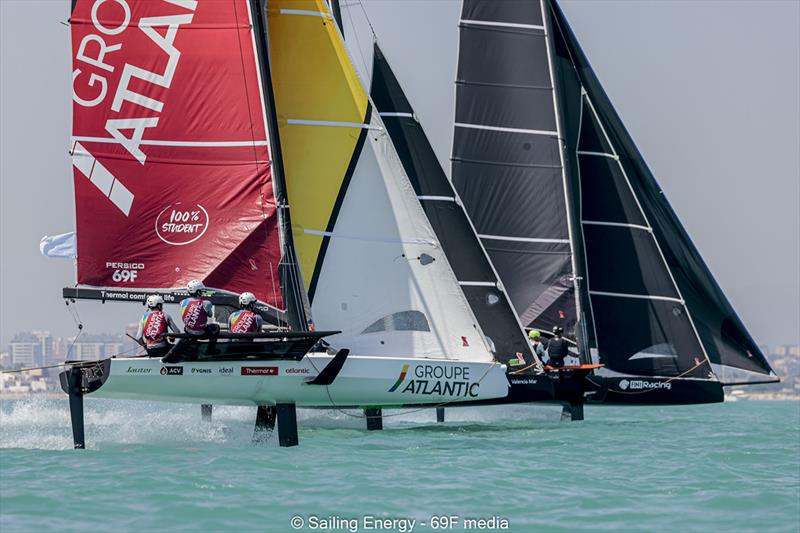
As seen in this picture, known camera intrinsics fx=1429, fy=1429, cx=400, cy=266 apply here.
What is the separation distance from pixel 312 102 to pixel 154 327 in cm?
556

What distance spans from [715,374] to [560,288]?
3882mm

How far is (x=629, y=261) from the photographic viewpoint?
31953mm

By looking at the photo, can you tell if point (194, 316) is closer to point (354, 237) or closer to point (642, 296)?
point (354, 237)

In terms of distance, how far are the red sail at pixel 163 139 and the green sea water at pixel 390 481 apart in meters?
2.76

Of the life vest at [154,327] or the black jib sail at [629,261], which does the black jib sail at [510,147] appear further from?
the life vest at [154,327]

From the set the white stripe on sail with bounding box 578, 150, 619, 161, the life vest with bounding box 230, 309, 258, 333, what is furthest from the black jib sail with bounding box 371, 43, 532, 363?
the white stripe on sail with bounding box 578, 150, 619, 161

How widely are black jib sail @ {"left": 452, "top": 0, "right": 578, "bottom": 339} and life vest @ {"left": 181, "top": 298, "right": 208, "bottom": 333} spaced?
1215cm

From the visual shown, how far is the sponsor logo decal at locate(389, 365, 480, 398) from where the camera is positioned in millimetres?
22359

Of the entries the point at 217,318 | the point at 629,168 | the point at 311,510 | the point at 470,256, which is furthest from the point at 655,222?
the point at 311,510

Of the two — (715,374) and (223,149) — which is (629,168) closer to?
(715,374)

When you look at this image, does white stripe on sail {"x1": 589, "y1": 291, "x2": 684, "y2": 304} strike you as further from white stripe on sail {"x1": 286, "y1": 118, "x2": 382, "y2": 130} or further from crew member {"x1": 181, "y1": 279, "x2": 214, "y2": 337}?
crew member {"x1": 181, "y1": 279, "x2": 214, "y2": 337}

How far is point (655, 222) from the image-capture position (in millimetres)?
32406

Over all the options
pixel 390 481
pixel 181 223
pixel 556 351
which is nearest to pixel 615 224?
pixel 556 351

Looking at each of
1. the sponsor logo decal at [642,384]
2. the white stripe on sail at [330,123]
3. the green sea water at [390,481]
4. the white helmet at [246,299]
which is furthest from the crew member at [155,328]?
the sponsor logo decal at [642,384]
